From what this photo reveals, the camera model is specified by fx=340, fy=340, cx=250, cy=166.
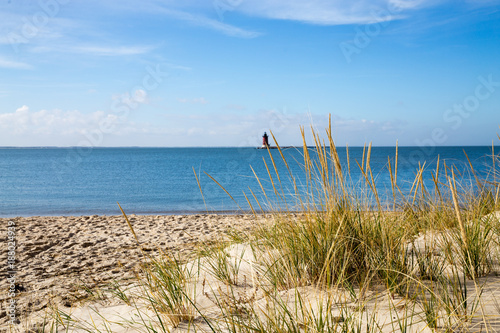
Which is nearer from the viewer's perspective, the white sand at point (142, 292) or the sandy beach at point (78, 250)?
the white sand at point (142, 292)

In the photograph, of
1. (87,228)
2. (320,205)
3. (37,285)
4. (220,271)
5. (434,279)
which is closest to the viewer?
(434,279)

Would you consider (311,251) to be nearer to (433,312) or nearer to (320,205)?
(320,205)

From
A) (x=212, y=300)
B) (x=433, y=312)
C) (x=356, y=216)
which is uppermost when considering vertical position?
(x=356, y=216)

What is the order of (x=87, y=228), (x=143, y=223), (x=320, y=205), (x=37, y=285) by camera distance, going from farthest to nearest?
(x=143, y=223)
(x=87, y=228)
(x=37, y=285)
(x=320, y=205)

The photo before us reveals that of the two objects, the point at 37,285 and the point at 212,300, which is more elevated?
the point at 212,300

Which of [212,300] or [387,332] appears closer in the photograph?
[387,332]

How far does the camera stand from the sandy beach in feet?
12.4

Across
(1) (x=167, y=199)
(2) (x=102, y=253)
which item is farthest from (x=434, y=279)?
(1) (x=167, y=199)

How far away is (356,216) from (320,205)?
0.88ft

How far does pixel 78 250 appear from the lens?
237 inches

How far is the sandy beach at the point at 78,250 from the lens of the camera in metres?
3.79

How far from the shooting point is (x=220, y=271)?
2.84 metres

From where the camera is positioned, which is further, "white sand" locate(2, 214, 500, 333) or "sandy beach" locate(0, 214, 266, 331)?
"sandy beach" locate(0, 214, 266, 331)

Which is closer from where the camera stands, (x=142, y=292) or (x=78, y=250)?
(x=142, y=292)
